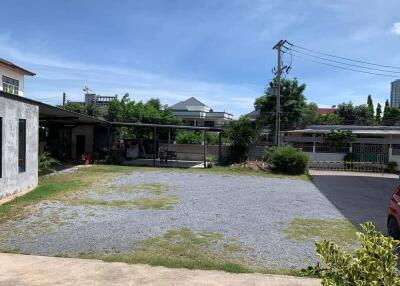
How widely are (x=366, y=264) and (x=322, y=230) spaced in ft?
22.4

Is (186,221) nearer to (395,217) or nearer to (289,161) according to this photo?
(395,217)

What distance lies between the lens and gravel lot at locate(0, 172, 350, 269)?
23.2 feet

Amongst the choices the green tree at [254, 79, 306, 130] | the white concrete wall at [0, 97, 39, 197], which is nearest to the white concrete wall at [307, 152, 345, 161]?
the green tree at [254, 79, 306, 130]

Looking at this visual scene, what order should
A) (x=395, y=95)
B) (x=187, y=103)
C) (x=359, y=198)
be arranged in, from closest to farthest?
(x=359, y=198) < (x=395, y=95) < (x=187, y=103)

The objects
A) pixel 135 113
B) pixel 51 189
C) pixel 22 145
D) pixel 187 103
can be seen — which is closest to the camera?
pixel 22 145

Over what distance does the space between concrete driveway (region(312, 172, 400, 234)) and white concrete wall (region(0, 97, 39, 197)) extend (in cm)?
917

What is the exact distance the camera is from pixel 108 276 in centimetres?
556

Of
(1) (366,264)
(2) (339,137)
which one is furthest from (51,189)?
(2) (339,137)

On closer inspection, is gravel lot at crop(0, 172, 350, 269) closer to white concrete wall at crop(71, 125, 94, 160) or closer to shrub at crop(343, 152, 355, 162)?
white concrete wall at crop(71, 125, 94, 160)

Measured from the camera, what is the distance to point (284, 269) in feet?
20.3

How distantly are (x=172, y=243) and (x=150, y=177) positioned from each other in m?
11.5

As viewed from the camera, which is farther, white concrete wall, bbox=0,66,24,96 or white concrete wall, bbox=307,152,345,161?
white concrete wall, bbox=0,66,24,96

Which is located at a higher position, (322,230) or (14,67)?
(14,67)

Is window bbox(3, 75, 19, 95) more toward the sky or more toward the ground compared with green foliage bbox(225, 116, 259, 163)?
more toward the sky
